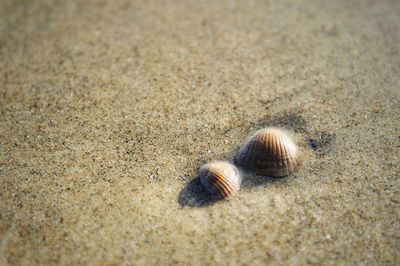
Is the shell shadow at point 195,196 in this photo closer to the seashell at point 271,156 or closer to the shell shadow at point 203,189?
Answer: the shell shadow at point 203,189

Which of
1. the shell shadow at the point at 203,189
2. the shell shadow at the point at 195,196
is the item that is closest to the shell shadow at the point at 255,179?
the shell shadow at the point at 203,189

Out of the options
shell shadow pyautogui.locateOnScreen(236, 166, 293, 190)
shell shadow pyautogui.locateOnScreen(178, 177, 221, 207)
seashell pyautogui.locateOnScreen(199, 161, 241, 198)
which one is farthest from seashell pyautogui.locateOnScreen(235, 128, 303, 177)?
shell shadow pyautogui.locateOnScreen(178, 177, 221, 207)

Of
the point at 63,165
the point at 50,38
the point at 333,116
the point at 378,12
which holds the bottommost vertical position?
the point at 63,165

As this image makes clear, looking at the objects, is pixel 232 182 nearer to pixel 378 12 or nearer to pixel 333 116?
pixel 333 116

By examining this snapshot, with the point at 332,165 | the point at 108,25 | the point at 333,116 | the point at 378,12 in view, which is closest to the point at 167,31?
the point at 108,25

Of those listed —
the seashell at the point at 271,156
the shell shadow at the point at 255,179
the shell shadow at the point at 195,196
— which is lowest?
the shell shadow at the point at 195,196

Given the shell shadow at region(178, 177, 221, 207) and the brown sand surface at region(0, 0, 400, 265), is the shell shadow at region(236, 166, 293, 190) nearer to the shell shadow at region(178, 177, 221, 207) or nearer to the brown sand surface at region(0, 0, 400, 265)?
the brown sand surface at region(0, 0, 400, 265)
